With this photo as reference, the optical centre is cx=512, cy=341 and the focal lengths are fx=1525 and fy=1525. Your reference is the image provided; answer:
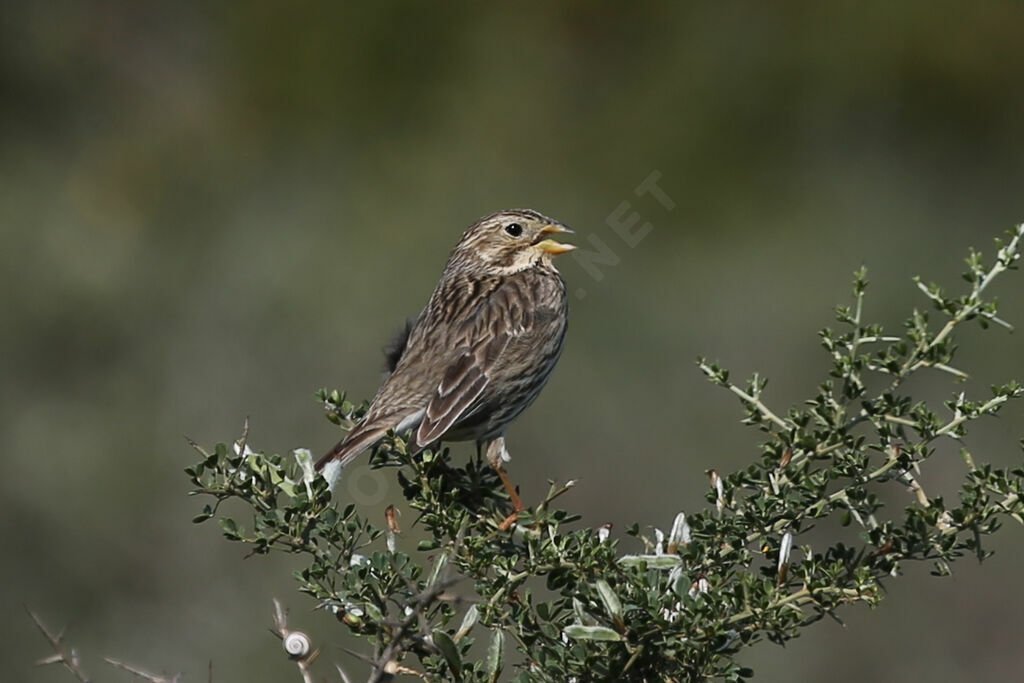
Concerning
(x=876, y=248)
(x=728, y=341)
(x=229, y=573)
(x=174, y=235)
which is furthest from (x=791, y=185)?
(x=229, y=573)

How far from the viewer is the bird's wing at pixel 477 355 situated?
4.64 meters

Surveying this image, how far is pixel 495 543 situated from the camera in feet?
11.5

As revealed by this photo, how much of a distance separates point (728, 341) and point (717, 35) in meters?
4.82

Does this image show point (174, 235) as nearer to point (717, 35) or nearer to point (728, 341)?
point (728, 341)

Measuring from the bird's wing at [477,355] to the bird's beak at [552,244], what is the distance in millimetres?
251

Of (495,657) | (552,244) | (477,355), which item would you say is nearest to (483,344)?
(477,355)

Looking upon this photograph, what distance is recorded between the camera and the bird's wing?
15.2 ft

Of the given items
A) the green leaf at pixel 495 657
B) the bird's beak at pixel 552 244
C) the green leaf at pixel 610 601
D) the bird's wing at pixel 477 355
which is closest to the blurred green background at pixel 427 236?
the bird's beak at pixel 552 244

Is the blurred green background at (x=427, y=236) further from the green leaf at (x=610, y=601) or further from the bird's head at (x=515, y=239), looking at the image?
the green leaf at (x=610, y=601)

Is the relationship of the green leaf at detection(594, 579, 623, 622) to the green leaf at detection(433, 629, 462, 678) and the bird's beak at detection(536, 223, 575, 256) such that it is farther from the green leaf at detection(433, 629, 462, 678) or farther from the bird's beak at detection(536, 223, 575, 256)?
the bird's beak at detection(536, 223, 575, 256)

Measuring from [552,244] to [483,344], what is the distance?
0.63 m

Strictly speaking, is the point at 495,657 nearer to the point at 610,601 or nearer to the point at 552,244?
the point at 610,601

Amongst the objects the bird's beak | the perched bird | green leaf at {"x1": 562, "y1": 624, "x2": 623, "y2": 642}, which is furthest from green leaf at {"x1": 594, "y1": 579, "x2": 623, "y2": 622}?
the bird's beak

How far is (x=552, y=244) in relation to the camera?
18.1ft
